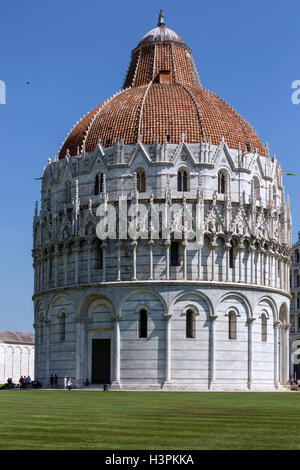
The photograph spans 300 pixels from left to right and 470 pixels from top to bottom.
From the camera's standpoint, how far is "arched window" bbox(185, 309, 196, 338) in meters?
60.6

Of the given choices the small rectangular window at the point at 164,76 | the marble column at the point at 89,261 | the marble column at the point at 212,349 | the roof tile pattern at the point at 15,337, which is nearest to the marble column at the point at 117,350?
the marble column at the point at 89,261

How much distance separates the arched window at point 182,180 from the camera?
63.4m

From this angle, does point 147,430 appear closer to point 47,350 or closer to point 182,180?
point 182,180

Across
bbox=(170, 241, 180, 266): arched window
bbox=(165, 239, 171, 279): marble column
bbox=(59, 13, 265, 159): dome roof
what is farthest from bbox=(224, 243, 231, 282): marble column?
bbox=(59, 13, 265, 159): dome roof

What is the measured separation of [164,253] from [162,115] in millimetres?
12116

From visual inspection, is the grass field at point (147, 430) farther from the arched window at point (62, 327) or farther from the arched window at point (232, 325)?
the arched window at point (62, 327)

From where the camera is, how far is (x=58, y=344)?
65.2 meters

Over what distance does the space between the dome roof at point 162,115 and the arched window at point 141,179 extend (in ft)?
8.18

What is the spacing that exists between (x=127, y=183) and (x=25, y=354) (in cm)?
7874

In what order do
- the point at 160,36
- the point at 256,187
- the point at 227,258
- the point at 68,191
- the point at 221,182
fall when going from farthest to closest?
the point at 160,36, the point at 68,191, the point at 256,187, the point at 221,182, the point at 227,258

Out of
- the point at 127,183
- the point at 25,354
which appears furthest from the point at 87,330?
the point at 25,354

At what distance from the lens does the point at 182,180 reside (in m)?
63.6

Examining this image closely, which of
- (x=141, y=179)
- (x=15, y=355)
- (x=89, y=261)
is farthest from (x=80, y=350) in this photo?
(x=15, y=355)

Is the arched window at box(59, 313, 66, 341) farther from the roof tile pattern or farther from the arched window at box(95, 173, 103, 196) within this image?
the roof tile pattern
